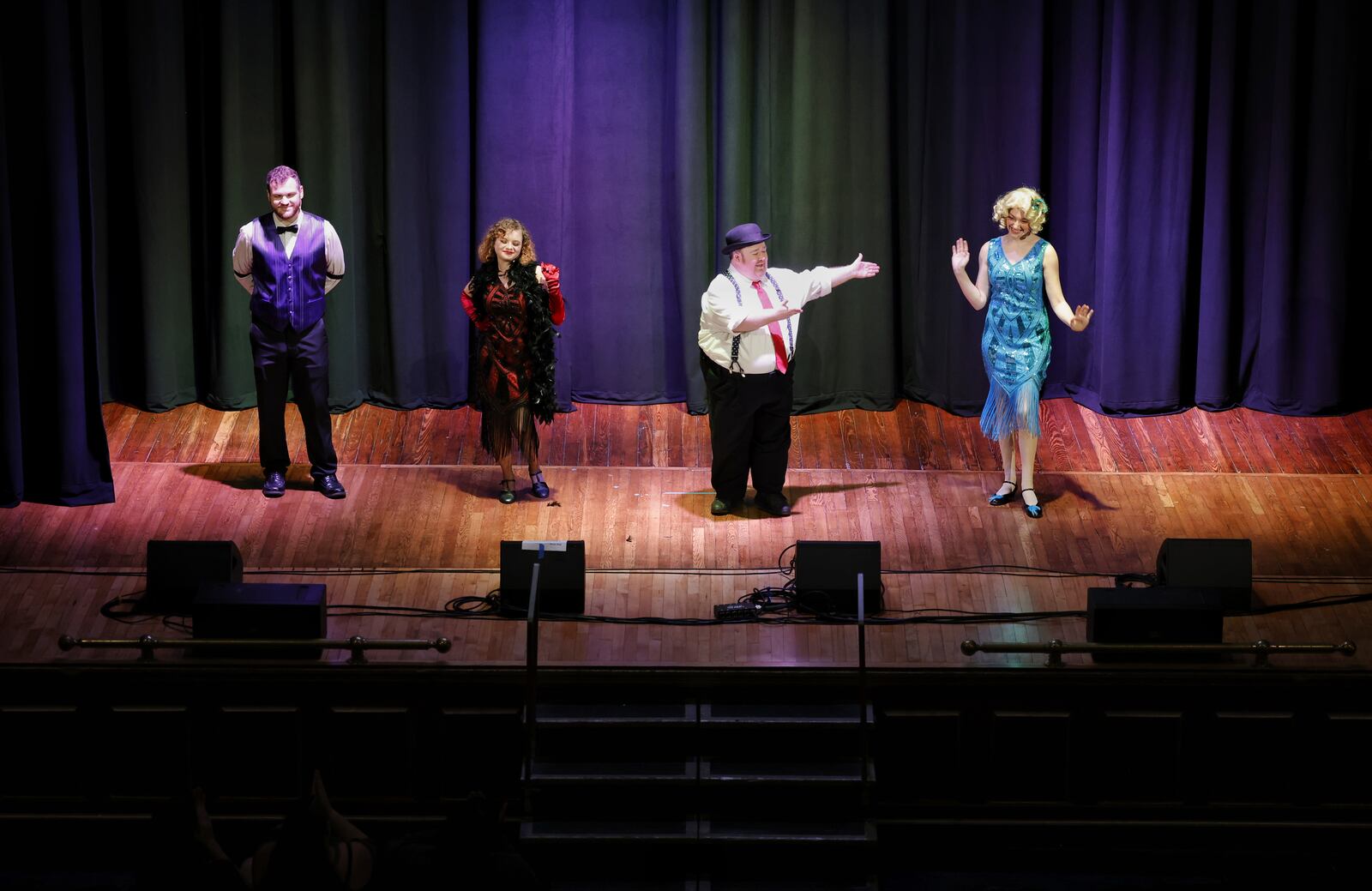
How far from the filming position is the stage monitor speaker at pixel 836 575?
5.91 meters

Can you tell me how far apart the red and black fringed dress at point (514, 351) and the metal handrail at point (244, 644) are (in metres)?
1.37

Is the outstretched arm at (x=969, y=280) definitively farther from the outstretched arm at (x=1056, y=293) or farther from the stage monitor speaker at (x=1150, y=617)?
the stage monitor speaker at (x=1150, y=617)

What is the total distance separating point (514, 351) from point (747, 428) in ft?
3.09

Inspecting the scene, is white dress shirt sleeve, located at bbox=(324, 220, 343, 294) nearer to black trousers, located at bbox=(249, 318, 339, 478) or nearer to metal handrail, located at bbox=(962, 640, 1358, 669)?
black trousers, located at bbox=(249, 318, 339, 478)

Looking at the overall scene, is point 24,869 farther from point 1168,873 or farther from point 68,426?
point 1168,873

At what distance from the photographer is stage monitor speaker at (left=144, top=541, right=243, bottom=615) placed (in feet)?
19.4

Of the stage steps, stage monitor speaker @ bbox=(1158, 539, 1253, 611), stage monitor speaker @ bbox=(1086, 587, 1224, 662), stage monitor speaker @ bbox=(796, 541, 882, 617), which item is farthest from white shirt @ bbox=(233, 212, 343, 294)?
stage monitor speaker @ bbox=(1158, 539, 1253, 611)

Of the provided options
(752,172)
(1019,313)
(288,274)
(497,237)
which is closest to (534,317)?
(497,237)

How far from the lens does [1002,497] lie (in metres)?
6.93

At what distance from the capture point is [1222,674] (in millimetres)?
5625

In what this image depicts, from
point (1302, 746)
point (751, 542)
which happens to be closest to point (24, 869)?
point (751, 542)

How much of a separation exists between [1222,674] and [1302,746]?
1.25ft

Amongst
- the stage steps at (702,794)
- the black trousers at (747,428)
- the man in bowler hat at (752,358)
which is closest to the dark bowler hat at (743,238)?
the man in bowler hat at (752,358)

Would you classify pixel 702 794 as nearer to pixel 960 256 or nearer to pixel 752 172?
pixel 960 256
